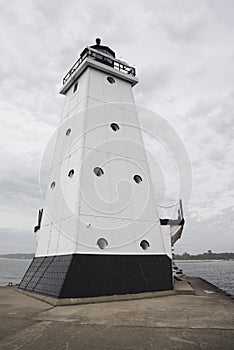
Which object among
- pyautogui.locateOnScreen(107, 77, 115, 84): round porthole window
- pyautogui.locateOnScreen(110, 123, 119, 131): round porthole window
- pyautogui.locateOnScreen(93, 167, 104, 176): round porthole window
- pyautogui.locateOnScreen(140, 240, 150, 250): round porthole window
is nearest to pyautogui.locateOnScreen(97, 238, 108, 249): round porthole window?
pyautogui.locateOnScreen(140, 240, 150, 250): round porthole window

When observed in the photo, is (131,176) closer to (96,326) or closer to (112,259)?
(112,259)

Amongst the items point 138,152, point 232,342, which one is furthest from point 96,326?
point 138,152

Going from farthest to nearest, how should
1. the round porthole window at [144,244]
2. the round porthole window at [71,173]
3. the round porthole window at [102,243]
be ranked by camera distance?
the round porthole window at [71,173] < the round porthole window at [144,244] < the round porthole window at [102,243]

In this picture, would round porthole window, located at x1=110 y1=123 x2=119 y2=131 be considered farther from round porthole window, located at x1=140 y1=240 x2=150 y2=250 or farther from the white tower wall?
round porthole window, located at x1=140 y1=240 x2=150 y2=250

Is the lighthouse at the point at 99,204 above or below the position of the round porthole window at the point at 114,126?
below

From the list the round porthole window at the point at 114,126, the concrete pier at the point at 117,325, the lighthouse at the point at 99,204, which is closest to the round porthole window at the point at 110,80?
the lighthouse at the point at 99,204

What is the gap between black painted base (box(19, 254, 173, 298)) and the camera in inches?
432

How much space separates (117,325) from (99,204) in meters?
6.54

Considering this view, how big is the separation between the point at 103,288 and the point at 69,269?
1.58 metres

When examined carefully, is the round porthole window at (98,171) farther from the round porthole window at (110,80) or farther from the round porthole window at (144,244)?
the round porthole window at (110,80)

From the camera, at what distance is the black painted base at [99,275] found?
10984 millimetres

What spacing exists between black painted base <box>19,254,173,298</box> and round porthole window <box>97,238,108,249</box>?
0.50 metres

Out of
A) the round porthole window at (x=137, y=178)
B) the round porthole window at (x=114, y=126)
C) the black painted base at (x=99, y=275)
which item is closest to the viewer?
the black painted base at (x=99, y=275)

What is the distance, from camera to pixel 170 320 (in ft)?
25.2
